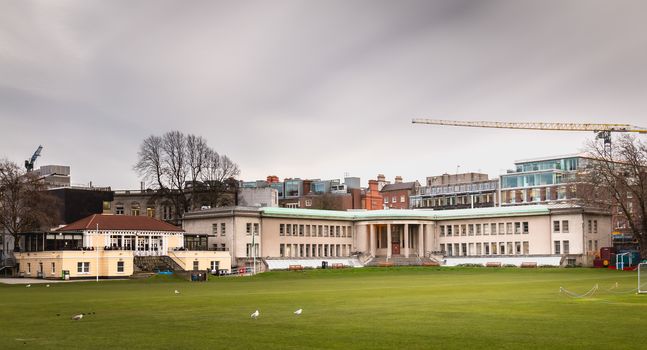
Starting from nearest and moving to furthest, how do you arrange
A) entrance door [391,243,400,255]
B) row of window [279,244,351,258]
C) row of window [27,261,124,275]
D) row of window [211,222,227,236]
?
row of window [27,261,124,275] → row of window [211,222,227,236] → row of window [279,244,351,258] → entrance door [391,243,400,255]

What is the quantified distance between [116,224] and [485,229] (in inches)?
2291

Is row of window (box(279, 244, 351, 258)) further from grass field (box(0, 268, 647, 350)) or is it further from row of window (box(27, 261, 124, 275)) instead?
grass field (box(0, 268, 647, 350))

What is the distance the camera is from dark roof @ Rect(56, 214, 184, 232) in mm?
91062

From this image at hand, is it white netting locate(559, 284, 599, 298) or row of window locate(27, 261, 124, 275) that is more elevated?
white netting locate(559, 284, 599, 298)

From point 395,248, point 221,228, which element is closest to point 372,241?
point 395,248

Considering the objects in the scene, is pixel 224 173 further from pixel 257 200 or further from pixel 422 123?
pixel 422 123

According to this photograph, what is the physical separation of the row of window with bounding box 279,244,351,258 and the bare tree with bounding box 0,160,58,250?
34.1m

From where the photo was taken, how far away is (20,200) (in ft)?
312

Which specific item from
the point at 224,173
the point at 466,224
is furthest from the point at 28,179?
the point at 466,224

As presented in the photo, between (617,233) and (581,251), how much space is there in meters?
43.7

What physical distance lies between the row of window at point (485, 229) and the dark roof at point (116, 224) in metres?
48.3

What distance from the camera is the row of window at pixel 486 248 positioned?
117625 millimetres

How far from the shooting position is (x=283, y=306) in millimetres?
36906

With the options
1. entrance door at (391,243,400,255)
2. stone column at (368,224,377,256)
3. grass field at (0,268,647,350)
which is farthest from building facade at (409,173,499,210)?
grass field at (0,268,647,350)
